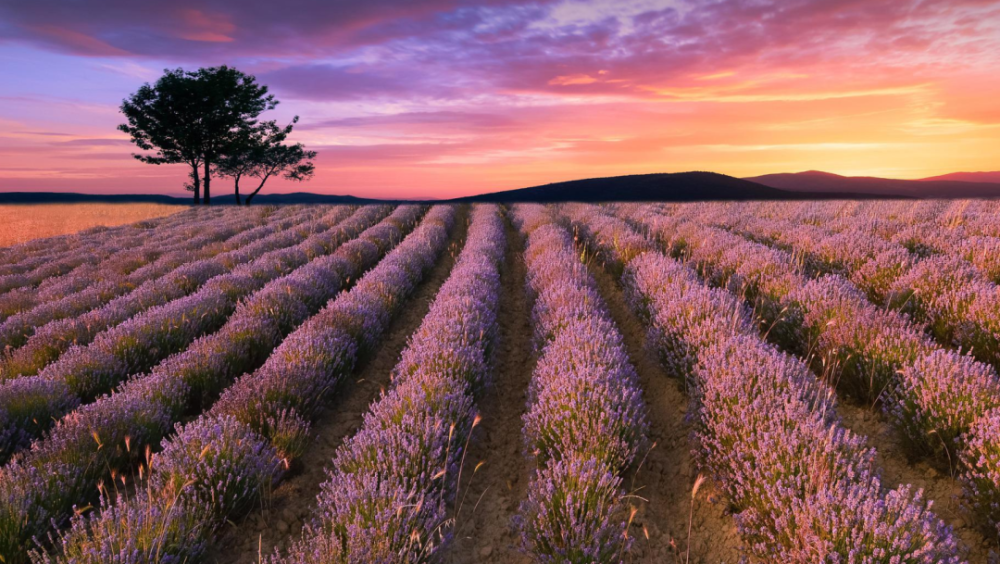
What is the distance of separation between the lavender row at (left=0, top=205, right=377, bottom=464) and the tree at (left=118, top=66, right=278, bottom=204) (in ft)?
86.4

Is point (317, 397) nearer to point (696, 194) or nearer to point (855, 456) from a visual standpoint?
point (855, 456)

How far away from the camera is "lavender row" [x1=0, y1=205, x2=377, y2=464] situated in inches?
133

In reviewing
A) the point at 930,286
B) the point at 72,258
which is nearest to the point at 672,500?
the point at 930,286

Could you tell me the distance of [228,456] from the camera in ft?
9.20

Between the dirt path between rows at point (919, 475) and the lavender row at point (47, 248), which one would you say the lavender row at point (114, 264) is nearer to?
the lavender row at point (47, 248)

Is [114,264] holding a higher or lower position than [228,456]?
higher

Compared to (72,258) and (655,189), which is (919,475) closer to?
(72,258)

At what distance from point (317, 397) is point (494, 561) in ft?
6.43

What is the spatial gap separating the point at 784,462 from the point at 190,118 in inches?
1329

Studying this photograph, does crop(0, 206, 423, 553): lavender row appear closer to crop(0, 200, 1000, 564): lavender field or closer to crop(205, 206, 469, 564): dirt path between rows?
crop(0, 200, 1000, 564): lavender field

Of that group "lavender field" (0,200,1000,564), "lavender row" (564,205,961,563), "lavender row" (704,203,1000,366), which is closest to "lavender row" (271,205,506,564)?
"lavender field" (0,200,1000,564)

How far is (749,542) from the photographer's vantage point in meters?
2.60

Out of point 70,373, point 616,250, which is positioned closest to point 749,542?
point 70,373

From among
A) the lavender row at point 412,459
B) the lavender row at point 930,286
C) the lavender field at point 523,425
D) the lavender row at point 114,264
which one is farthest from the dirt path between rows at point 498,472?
the lavender row at point 114,264
